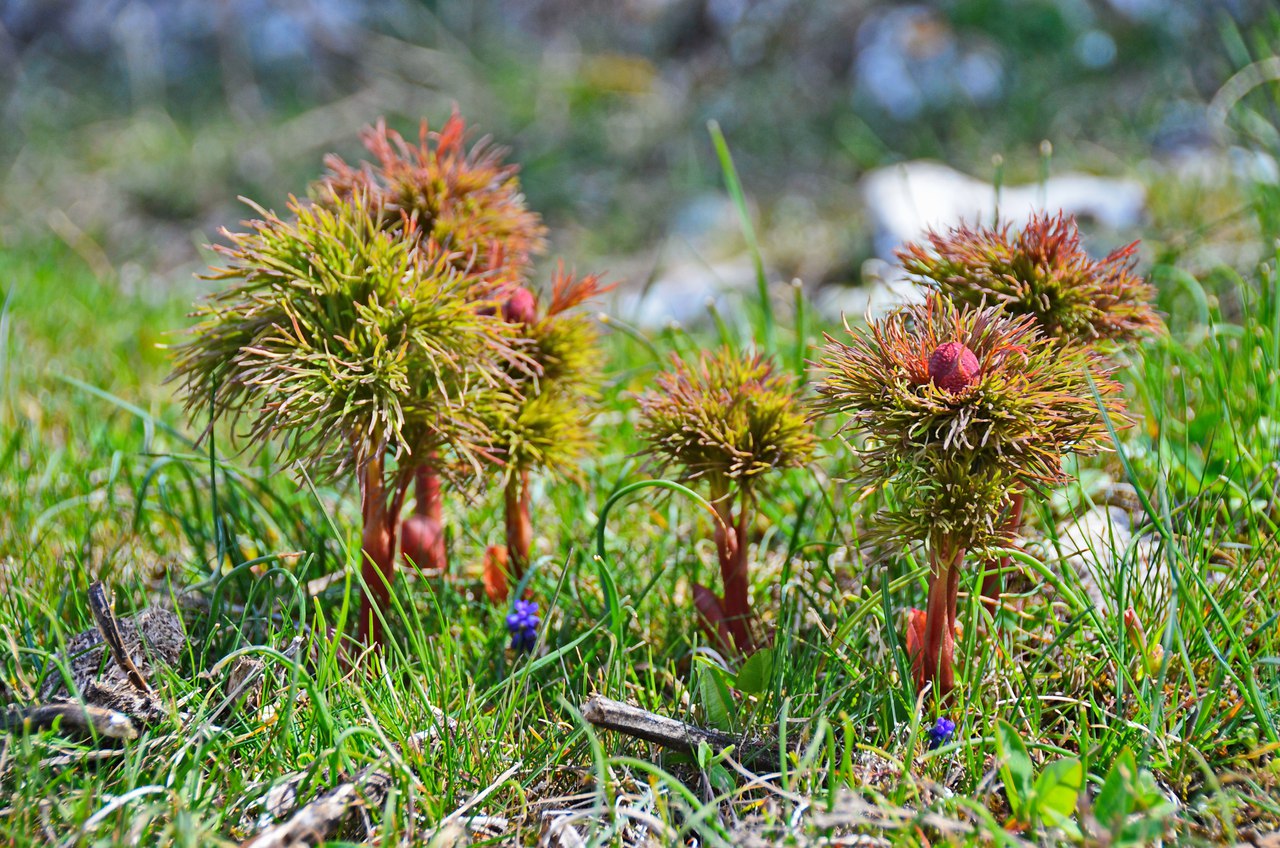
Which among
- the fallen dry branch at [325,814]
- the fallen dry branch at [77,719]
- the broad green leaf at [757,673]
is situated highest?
the broad green leaf at [757,673]

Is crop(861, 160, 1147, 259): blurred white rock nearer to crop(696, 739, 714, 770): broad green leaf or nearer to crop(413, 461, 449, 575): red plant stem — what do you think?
crop(413, 461, 449, 575): red plant stem

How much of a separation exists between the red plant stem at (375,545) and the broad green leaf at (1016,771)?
1036mm

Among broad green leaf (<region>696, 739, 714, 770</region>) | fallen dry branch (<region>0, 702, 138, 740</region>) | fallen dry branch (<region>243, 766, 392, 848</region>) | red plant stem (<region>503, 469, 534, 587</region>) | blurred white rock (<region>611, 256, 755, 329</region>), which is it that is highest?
blurred white rock (<region>611, 256, 755, 329</region>)

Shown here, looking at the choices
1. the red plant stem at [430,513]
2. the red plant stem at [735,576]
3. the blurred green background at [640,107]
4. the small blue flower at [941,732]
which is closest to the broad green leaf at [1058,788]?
the small blue flower at [941,732]

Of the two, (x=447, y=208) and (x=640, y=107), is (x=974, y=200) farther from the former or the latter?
(x=640, y=107)

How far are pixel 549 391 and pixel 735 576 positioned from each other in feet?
1.66

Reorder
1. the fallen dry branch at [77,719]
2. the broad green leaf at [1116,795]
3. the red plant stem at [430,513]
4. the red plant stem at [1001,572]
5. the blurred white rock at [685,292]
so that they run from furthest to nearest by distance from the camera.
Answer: the blurred white rock at [685,292]
the red plant stem at [430,513]
the red plant stem at [1001,572]
the fallen dry branch at [77,719]
the broad green leaf at [1116,795]

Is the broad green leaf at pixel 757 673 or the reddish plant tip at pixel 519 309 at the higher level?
the reddish plant tip at pixel 519 309

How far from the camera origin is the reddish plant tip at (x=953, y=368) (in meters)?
1.39

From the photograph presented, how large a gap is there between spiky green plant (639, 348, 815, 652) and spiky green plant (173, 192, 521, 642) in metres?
0.29

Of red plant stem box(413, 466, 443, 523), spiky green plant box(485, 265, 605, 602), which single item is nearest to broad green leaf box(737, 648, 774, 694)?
spiky green plant box(485, 265, 605, 602)

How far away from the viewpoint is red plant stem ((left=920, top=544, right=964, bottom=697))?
151 cm

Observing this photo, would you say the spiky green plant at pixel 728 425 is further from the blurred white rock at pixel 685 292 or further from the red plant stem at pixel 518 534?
the blurred white rock at pixel 685 292

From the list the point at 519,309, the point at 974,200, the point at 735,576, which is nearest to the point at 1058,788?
the point at 735,576
